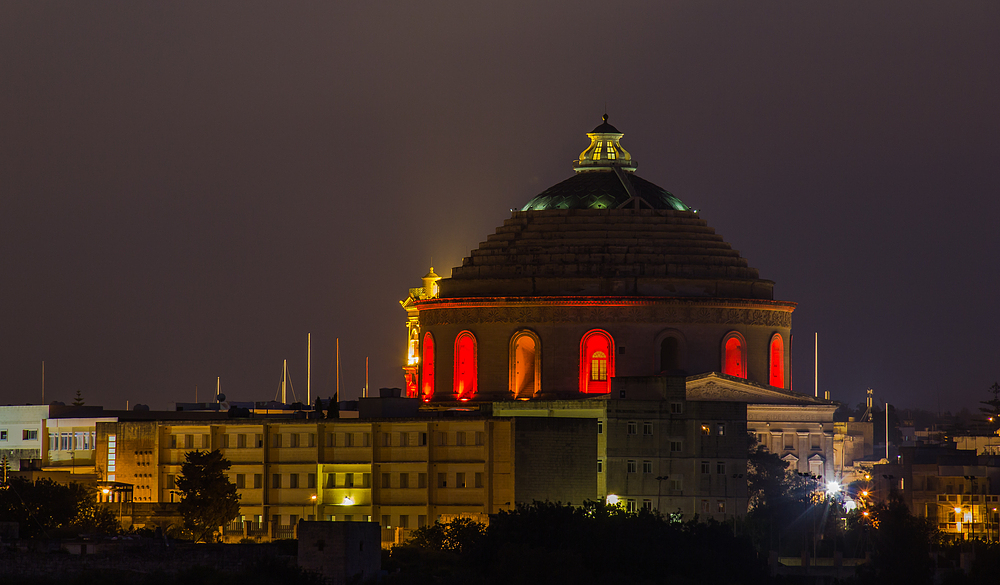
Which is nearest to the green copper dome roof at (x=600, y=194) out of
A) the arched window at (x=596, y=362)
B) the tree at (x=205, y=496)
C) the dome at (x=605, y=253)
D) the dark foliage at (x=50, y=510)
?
the dome at (x=605, y=253)

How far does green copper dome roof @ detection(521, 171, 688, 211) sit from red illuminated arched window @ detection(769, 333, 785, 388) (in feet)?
28.8

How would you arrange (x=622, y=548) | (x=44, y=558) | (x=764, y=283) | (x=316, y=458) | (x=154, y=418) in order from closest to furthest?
1. (x=44, y=558)
2. (x=622, y=548)
3. (x=316, y=458)
4. (x=154, y=418)
5. (x=764, y=283)

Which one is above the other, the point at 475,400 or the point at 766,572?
the point at 475,400

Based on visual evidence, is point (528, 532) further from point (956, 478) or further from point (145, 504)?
point (956, 478)

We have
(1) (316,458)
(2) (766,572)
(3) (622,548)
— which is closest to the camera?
(3) (622,548)

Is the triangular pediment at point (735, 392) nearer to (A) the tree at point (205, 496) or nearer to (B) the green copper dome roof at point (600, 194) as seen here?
(B) the green copper dome roof at point (600, 194)

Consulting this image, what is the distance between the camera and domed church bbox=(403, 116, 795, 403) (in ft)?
368

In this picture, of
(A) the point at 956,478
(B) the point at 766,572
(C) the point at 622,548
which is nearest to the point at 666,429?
(B) the point at 766,572

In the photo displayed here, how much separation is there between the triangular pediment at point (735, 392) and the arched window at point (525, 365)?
8.23 meters

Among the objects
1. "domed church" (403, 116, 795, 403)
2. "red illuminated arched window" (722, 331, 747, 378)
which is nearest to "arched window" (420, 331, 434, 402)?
"domed church" (403, 116, 795, 403)

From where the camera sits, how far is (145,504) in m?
88.9

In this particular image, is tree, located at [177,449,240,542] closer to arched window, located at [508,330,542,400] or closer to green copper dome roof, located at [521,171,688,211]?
arched window, located at [508,330,542,400]

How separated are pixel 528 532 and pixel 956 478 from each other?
38.1 m

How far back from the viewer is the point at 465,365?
115m
